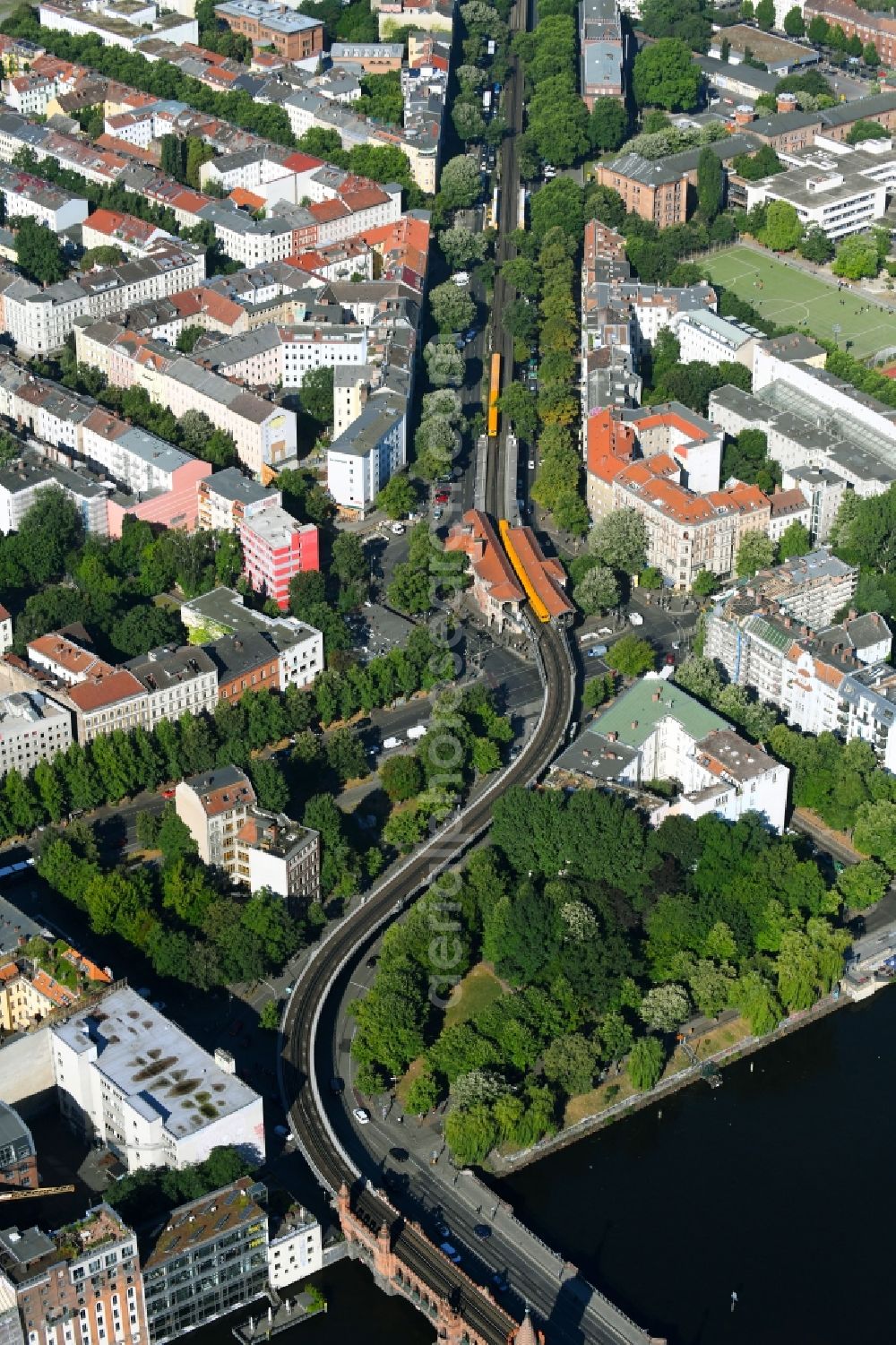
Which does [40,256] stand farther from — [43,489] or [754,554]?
[754,554]

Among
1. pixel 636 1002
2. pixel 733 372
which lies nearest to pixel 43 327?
pixel 733 372

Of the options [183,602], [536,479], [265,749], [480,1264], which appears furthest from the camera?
[536,479]

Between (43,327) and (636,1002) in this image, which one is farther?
(43,327)

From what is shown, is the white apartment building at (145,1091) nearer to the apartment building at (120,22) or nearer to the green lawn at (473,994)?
the green lawn at (473,994)

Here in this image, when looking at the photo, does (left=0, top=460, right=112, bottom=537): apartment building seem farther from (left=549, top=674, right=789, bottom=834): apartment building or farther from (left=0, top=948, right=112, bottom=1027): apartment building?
(left=0, top=948, right=112, bottom=1027): apartment building

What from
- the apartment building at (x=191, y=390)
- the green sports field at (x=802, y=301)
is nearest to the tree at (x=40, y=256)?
the apartment building at (x=191, y=390)

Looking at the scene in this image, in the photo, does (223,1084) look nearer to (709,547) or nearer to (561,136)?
(709,547)

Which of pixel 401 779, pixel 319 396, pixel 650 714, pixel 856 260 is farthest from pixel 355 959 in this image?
pixel 856 260

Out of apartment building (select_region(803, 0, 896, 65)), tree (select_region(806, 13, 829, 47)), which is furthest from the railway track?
tree (select_region(806, 13, 829, 47))
